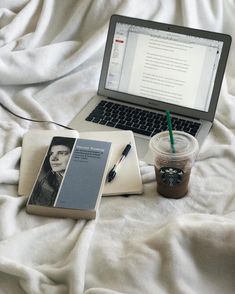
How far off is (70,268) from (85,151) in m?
0.28

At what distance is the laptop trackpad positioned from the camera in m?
1.07

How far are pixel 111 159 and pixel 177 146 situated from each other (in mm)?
140

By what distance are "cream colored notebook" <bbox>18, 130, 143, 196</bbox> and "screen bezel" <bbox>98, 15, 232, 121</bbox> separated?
0.15 m

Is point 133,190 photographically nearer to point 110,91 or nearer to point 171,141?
point 171,141

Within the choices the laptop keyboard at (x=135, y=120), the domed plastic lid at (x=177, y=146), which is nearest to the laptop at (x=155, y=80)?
the laptop keyboard at (x=135, y=120)

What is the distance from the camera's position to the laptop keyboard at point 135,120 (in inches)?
45.4

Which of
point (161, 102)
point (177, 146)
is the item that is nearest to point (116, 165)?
point (177, 146)

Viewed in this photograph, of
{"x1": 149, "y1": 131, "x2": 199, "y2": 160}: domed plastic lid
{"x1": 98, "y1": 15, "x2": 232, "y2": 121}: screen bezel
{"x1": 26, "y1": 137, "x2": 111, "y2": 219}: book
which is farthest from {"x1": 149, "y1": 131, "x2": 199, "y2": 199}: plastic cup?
{"x1": 98, "y1": 15, "x2": 232, "y2": 121}: screen bezel

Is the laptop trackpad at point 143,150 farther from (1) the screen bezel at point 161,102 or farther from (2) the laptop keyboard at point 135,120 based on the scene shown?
(1) the screen bezel at point 161,102

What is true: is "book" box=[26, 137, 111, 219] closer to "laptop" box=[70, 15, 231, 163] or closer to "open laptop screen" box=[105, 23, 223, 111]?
"laptop" box=[70, 15, 231, 163]

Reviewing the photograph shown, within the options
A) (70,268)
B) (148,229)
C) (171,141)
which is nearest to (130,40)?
(171,141)

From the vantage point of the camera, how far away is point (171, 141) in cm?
96

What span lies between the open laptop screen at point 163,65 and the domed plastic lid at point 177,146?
0.70 ft

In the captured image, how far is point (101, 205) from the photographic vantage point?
3.17ft
